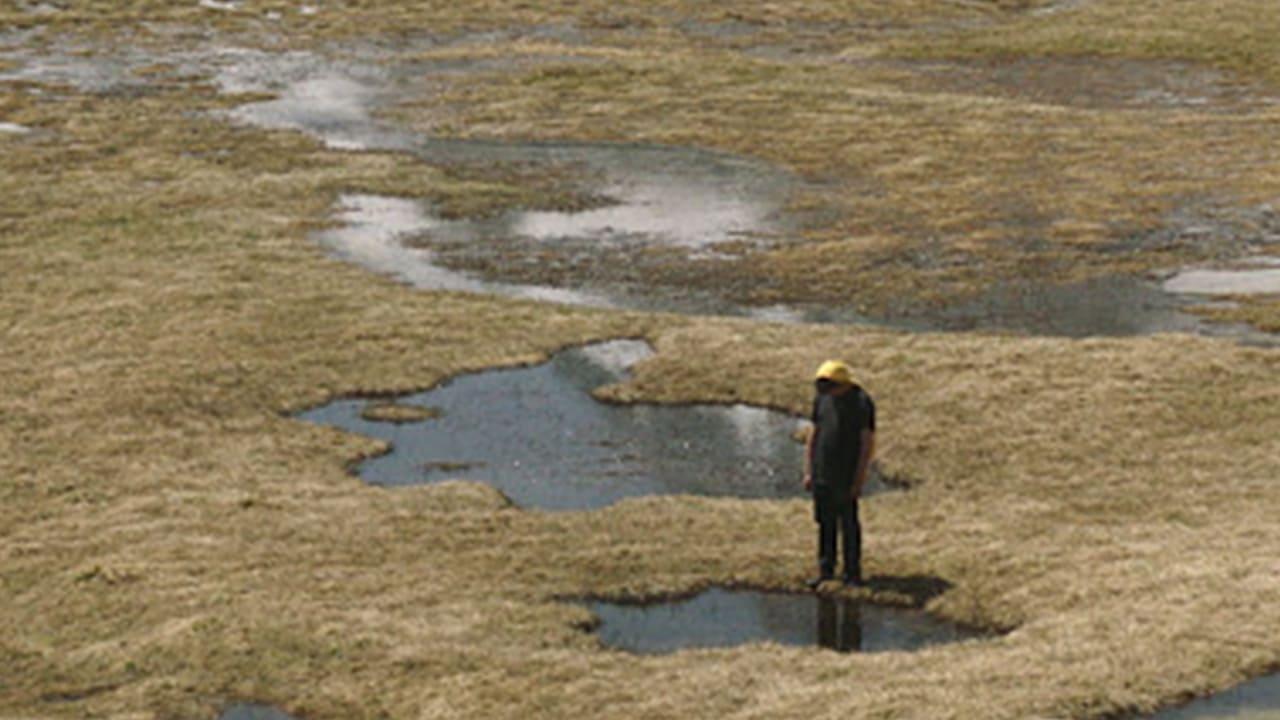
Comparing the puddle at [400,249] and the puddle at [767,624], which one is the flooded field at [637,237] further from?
the puddle at [767,624]

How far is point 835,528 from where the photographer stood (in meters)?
25.7

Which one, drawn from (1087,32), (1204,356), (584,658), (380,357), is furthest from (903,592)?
(1087,32)

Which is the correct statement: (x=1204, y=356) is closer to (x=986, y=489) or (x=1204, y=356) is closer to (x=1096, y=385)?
(x=1096, y=385)

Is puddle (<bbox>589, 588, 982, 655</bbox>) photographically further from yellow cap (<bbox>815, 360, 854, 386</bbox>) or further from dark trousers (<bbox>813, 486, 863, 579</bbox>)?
yellow cap (<bbox>815, 360, 854, 386</bbox>)

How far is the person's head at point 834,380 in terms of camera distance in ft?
80.8

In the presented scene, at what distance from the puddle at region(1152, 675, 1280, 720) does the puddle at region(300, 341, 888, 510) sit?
10127 mm

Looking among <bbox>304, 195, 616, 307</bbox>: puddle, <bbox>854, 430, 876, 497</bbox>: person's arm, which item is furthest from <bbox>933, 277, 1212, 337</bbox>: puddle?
<bbox>854, 430, 876, 497</bbox>: person's arm

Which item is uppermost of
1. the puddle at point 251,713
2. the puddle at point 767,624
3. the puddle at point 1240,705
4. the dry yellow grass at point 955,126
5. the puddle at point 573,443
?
the puddle at point 1240,705

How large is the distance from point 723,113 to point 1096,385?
42.1m

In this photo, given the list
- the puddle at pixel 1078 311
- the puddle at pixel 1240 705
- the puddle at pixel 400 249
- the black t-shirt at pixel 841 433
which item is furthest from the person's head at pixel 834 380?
the puddle at pixel 400 249

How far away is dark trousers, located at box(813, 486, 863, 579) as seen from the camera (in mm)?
25281

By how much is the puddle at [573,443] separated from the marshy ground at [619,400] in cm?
84

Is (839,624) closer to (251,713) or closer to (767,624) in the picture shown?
(767,624)

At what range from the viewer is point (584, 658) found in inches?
914
